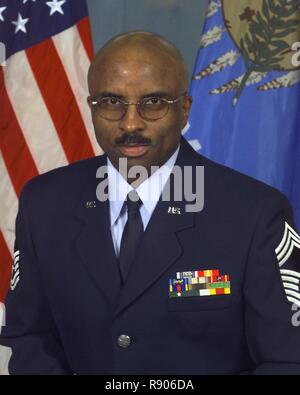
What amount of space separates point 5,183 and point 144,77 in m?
1.15

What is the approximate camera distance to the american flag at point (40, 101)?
2275 millimetres

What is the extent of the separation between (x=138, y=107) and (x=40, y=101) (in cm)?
107

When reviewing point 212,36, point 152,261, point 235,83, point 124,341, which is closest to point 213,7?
point 212,36

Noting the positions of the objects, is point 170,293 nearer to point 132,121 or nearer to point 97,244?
point 97,244

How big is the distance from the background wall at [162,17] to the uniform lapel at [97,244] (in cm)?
101

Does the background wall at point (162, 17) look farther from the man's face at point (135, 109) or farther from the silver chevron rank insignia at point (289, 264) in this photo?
the silver chevron rank insignia at point (289, 264)

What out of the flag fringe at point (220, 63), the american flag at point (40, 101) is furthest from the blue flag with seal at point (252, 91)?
the american flag at point (40, 101)

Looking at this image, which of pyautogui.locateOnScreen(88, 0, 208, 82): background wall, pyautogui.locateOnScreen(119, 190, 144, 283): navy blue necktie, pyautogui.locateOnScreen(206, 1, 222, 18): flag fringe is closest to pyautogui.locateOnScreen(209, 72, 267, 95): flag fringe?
pyautogui.locateOnScreen(88, 0, 208, 82): background wall

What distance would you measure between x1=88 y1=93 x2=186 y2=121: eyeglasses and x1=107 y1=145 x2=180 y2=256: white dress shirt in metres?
0.12

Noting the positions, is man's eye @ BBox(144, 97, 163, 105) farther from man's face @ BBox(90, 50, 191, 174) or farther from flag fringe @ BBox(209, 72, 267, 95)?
flag fringe @ BBox(209, 72, 267, 95)

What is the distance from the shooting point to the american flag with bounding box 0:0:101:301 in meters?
2.28

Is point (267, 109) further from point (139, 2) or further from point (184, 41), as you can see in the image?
point (139, 2)

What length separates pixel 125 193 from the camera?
1.38 meters

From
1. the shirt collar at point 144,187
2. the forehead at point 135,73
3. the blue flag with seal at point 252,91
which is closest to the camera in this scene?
the forehead at point 135,73
